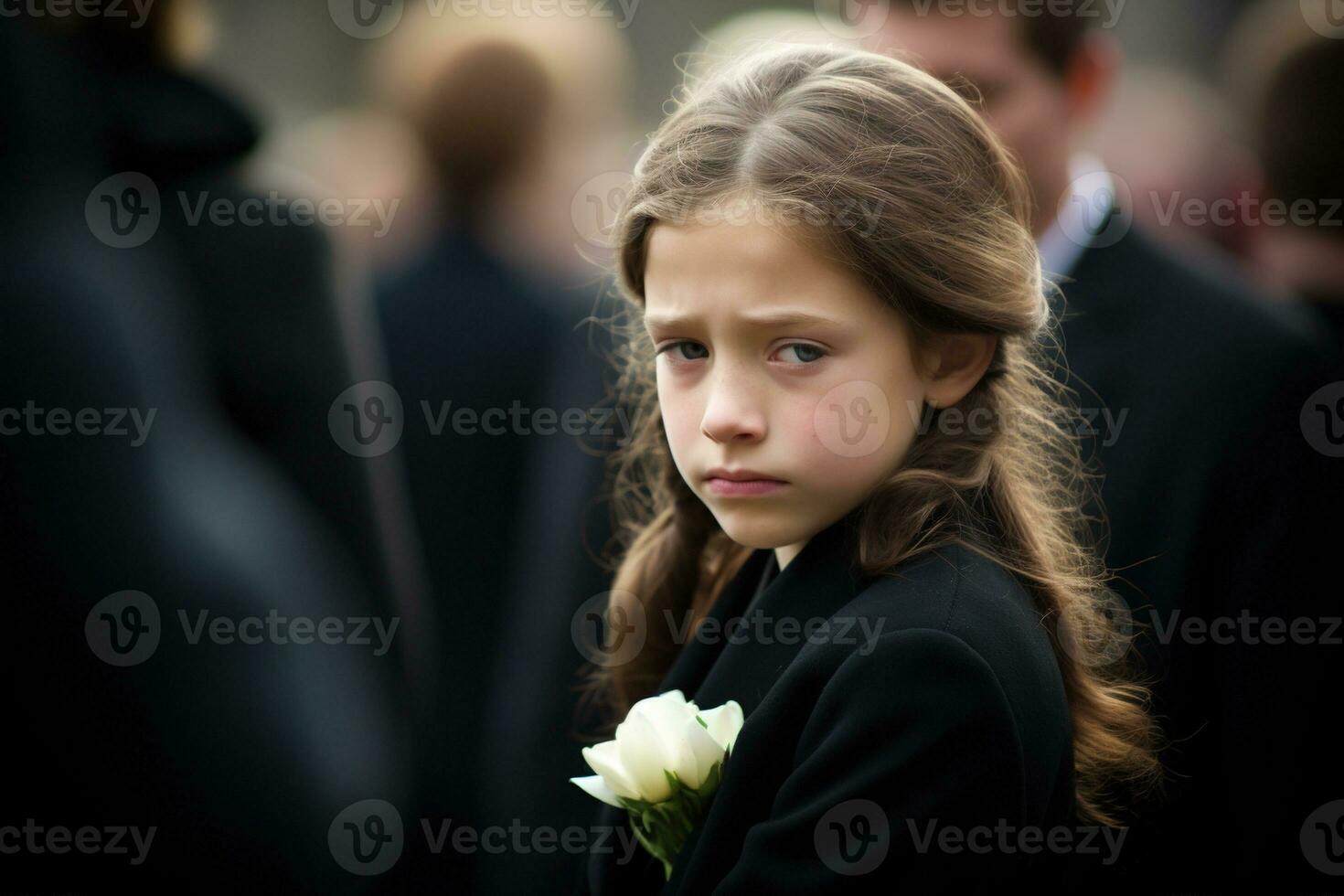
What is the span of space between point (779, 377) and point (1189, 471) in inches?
45.8

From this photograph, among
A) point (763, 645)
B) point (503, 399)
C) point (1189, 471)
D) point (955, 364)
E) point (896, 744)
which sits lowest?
point (896, 744)

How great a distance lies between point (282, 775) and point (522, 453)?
156 cm

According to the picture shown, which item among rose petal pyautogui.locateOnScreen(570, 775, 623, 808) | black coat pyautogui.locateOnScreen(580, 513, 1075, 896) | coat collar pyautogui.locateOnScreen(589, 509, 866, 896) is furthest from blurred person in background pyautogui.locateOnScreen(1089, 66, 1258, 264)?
rose petal pyautogui.locateOnScreen(570, 775, 623, 808)

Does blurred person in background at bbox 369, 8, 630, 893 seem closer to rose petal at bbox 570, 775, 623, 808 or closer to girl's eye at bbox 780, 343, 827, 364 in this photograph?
rose petal at bbox 570, 775, 623, 808

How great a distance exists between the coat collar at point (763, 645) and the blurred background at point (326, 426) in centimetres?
42

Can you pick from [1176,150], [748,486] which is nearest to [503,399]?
[748,486]

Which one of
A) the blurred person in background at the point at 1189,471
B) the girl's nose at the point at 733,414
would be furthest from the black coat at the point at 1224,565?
the girl's nose at the point at 733,414

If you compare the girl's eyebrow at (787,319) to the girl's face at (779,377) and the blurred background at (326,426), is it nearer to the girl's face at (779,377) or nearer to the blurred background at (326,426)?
the girl's face at (779,377)

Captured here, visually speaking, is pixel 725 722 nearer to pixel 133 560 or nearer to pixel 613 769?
pixel 613 769

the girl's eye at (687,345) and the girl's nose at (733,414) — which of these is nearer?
the girl's nose at (733,414)

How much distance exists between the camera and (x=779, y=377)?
62.0 inches

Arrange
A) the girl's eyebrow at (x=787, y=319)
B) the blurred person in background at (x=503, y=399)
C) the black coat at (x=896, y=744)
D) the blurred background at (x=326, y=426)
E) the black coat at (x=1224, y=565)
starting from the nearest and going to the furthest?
1. the black coat at (x=896, y=744)
2. the girl's eyebrow at (x=787, y=319)
3. the blurred background at (x=326, y=426)
4. the black coat at (x=1224, y=565)
5. the blurred person in background at (x=503, y=399)

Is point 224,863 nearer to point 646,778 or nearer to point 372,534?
point 646,778

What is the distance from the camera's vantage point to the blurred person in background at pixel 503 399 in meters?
2.90
